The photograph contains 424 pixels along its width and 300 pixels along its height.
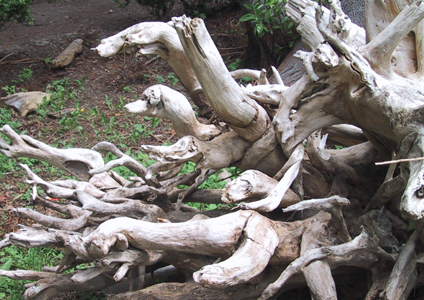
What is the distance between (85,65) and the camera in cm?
823

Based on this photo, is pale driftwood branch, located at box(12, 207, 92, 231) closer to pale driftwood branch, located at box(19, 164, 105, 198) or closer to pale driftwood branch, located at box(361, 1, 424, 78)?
pale driftwood branch, located at box(19, 164, 105, 198)

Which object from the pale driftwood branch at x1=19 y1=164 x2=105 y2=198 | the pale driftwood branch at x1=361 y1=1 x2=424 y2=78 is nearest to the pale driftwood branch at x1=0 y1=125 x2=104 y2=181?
the pale driftwood branch at x1=19 y1=164 x2=105 y2=198

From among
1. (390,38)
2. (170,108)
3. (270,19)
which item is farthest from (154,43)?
(270,19)

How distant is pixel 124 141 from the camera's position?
21.8ft

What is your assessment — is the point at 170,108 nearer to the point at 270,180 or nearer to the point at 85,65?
the point at 270,180

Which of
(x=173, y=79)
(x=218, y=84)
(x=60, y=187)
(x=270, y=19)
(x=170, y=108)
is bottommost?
(x=173, y=79)

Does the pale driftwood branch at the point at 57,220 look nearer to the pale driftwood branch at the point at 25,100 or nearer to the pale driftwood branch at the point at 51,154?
the pale driftwood branch at the point at 51,154

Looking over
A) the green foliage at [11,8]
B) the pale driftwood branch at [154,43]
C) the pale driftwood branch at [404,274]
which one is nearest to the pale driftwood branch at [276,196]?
the pale driftwood branch at [404,274]

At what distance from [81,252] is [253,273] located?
1.12m

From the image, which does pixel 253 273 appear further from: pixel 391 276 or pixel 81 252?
pixel 81 252

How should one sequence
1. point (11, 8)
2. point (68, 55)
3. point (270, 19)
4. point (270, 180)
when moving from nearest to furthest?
point (270, 180) < point (270, 19) < point (11, 8) < point (68, 55)

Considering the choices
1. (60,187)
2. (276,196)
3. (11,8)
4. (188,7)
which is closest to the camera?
(276,196)

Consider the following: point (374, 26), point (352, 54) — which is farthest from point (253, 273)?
point (374, 26)

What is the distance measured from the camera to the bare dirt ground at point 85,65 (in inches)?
263
